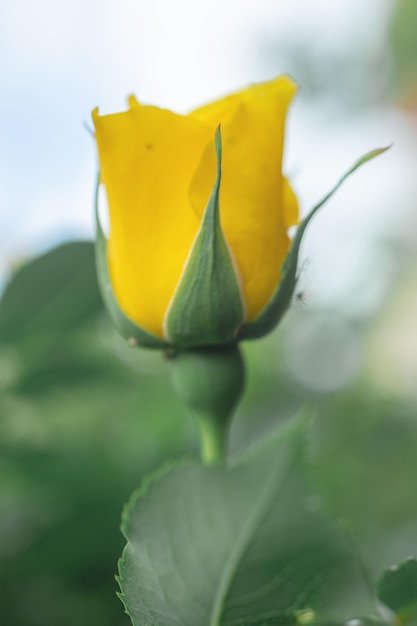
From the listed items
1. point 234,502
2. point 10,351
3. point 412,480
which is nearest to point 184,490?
point 234,502

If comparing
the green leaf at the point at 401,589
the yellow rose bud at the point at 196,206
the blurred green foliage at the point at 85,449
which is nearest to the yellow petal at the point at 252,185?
the yellow rose bud at the point at 196,206

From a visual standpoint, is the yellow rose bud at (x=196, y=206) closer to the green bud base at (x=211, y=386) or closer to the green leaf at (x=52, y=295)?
the green bud base at (x=211, y=386)

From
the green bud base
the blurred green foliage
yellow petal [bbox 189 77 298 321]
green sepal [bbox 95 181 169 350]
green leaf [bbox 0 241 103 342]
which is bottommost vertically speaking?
the blurred green foliage

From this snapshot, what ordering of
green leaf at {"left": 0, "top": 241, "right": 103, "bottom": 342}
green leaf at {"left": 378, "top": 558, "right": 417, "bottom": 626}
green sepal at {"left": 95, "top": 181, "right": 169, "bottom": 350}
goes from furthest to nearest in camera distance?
green leaf at {"left": 0, "top": 241, "right": 103, "bottom": 342}, green sepal at {"left": 95, "top": 181, "right": 169, "bottom": 350}, green leaf at {"left": 378, "top": 558, "right": 417, "bottom": 626}

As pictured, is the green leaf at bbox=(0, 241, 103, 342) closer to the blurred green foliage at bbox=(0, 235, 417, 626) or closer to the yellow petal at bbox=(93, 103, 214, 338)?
the blurred green foliage at bbox=(0, 235, 417, 626)

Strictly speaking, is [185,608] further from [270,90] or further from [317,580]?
[270,90]

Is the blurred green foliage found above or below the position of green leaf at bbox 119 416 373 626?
below

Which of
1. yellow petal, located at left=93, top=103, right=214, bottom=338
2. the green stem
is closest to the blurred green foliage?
the green stem
